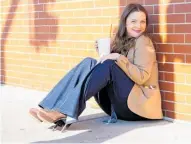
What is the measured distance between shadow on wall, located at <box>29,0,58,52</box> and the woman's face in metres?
1.51

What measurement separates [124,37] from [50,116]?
1093mm

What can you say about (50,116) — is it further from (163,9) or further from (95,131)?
(163,9)

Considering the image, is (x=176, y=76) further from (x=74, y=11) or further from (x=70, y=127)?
(x=74, y=11)

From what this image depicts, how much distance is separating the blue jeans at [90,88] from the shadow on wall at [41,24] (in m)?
1.62

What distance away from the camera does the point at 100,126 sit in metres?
4.09

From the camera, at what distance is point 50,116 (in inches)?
151

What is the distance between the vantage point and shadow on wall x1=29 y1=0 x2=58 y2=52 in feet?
18.2

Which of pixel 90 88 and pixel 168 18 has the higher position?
pixel 168 18

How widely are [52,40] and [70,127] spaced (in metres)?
1.78

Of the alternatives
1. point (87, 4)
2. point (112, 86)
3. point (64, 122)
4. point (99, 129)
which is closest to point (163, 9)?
point (112, 86)

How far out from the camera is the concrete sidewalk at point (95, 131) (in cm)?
365

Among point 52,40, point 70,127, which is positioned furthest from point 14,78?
point 70,127

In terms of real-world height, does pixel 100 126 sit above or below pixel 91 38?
below

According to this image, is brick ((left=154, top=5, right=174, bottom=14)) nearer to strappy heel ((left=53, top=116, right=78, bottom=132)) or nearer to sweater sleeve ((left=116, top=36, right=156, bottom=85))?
sweater sleeve ((left=116, top=36, right=156, bottom=85))
